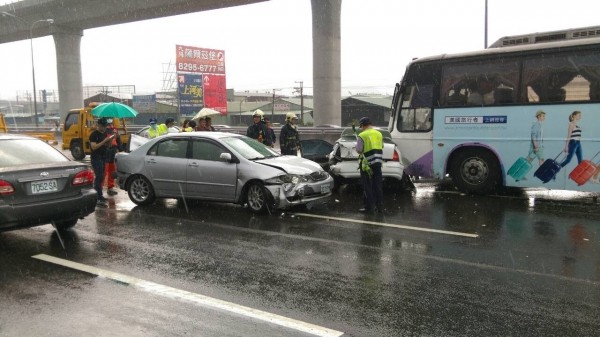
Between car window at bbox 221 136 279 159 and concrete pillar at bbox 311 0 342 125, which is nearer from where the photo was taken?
car window at bbox 221 136 279 159

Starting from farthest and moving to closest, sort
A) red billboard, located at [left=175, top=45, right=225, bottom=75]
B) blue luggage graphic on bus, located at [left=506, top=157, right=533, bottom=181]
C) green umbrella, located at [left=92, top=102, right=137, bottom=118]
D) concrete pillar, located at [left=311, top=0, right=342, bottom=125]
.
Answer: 1. red billboard, located at [left=175, top=45, right=225, bottom=75]
2. concrete pillar, located at [left=311, top=0, right=342, bottom=125]
3. green umbrella, located at [left=92, top=102, right=137, bottom=118]
4. blue luggage graphic on bus, located at [left=506, top=157, right=533, bottom=181]

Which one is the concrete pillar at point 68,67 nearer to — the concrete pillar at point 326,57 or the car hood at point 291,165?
the concrete pillar at point 326,57

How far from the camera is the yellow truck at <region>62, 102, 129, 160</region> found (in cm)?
1970

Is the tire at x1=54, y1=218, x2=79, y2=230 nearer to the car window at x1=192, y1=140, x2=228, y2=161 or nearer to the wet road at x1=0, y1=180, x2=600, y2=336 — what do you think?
the wet road at x1=0, y1=180, x2=600, y2=336

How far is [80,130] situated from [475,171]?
16.0m

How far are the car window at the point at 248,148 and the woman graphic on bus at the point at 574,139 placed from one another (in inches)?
213

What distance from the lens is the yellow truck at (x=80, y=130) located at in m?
19.7

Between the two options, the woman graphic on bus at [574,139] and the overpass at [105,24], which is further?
the overpass at [105,24]

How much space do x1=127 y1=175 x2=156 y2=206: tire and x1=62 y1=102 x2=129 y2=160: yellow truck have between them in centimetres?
1074

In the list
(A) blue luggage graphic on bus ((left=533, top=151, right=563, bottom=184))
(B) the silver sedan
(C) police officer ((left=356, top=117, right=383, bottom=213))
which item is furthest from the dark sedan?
(A) blue luggage graphic on bus ((left=533, top=151, right=563, bottom=184))

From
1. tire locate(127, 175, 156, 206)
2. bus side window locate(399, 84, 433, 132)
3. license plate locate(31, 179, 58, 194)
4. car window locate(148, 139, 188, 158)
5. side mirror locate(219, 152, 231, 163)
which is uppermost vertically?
bus side window locate(399, 84, 433, 132)

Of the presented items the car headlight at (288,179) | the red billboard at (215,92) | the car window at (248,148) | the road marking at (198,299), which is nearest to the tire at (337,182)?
the car window at (248,148)

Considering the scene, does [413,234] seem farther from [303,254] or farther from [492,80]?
[492,80]

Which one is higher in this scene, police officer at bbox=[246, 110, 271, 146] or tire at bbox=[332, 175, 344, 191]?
police officer at bbox=[246, 110, 271, 146]
